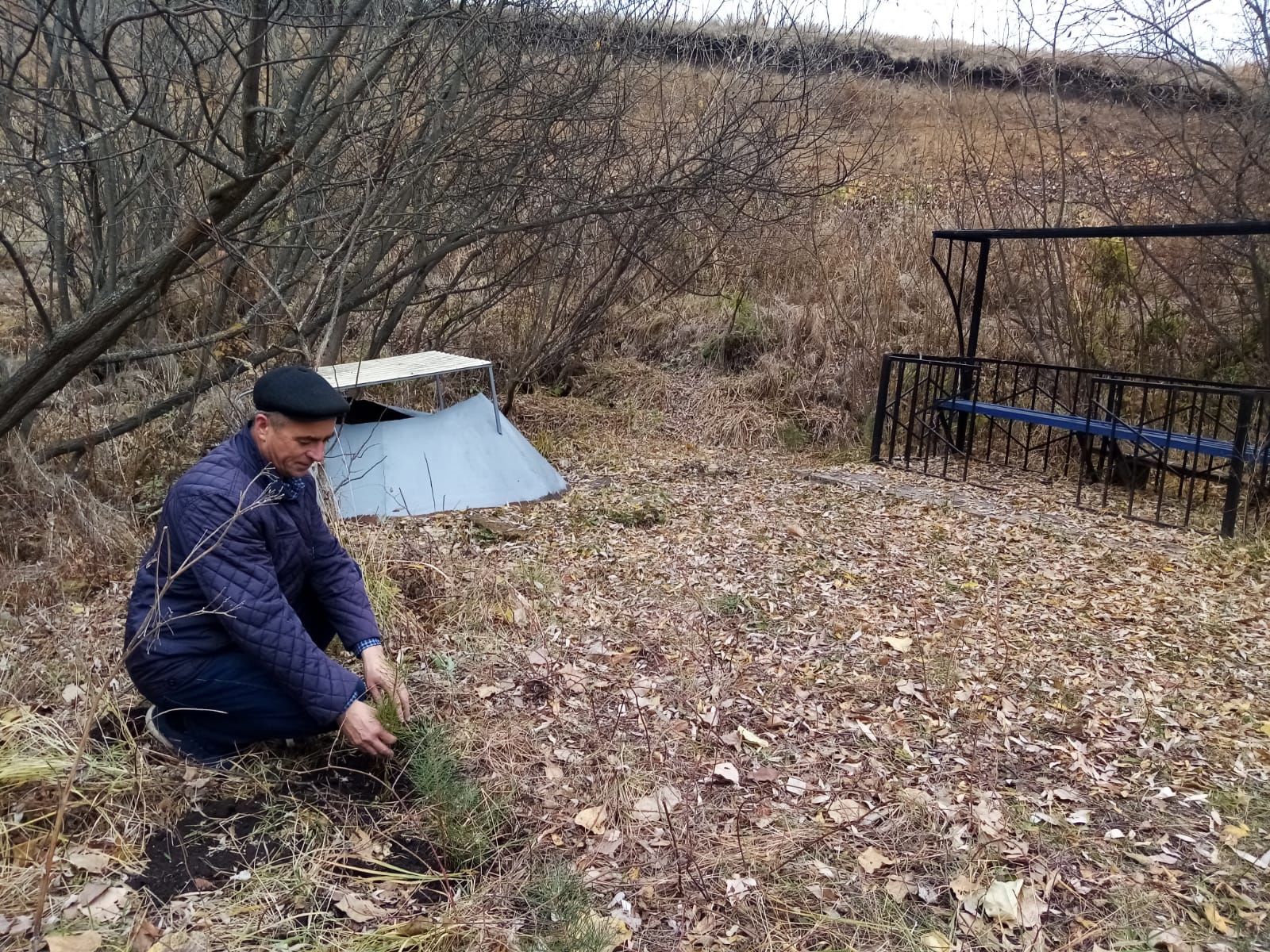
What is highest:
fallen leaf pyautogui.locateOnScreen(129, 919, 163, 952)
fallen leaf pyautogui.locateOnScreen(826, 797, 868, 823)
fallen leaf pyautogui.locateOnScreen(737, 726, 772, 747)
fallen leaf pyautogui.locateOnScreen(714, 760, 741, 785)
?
fallen leaf pyautogui.locateOnScreen(129, 919, 163, 952)

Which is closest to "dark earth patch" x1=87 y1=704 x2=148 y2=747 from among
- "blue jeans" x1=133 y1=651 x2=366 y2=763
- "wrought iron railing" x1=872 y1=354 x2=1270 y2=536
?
"blue jeans" x1=133 y1=651 x2=366 y2=763

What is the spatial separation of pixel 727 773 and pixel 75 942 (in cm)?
192

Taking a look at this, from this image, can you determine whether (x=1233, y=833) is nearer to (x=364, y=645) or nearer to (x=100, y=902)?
(x=364, y=645)

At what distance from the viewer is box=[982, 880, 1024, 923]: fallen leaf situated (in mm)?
2543

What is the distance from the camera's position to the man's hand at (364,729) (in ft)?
9.10

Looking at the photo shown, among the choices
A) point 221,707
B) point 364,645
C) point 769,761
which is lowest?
point 769,761

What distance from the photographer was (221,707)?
290 centimetres

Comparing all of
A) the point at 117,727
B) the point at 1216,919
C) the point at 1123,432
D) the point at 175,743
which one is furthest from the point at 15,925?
the point at 1123,432

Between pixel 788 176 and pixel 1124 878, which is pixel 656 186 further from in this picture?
pixel 1124 878

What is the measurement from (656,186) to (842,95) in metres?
3.67

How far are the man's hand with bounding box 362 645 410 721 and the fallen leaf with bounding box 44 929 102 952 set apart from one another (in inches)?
38.7

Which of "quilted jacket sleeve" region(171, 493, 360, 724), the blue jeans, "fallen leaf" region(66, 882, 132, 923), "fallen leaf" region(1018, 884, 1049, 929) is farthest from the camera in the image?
the blue jeans

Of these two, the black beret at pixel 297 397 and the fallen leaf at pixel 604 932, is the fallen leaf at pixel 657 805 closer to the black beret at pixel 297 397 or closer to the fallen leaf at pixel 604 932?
the fallen leaf at pixel 604 932

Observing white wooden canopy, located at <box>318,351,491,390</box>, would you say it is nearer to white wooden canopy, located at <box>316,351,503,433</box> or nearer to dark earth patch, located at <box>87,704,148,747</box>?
white wooden canopy, located at <box>316,351,503,433</box>
